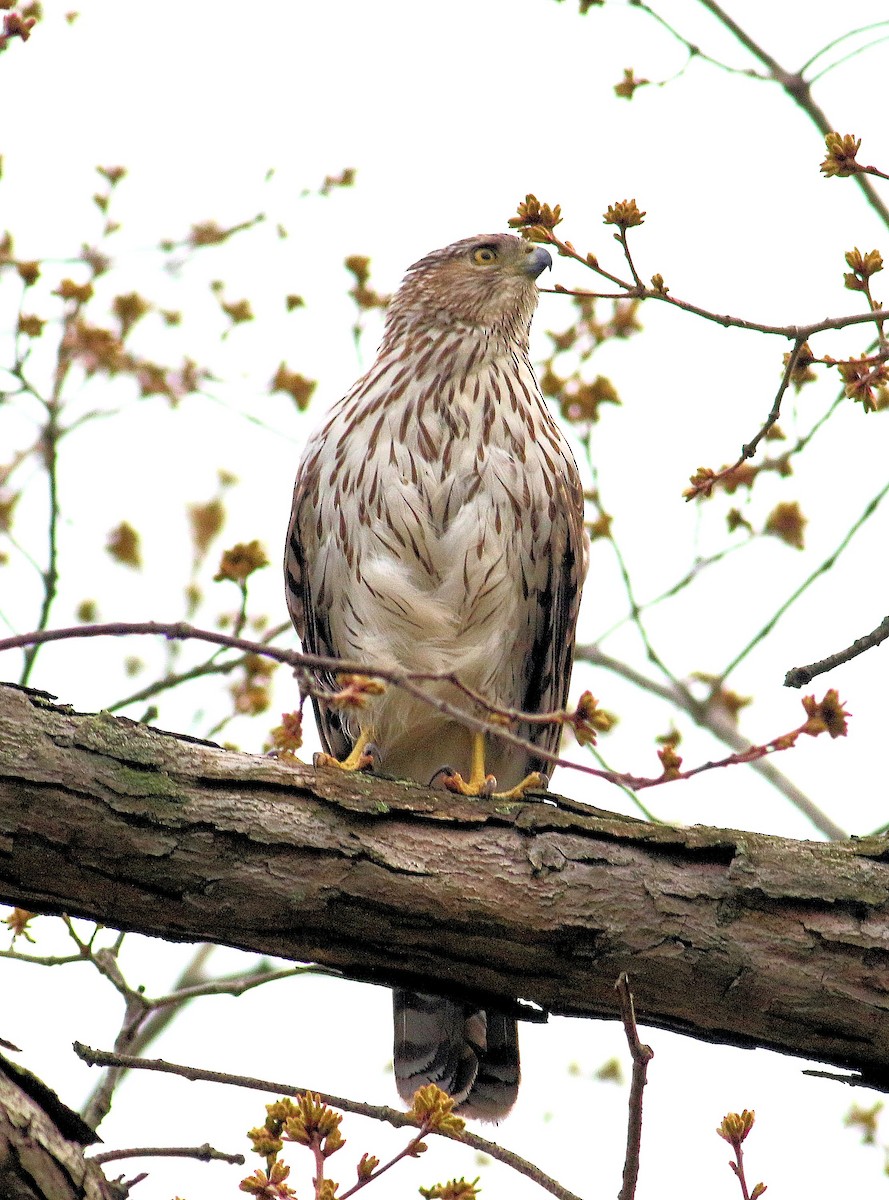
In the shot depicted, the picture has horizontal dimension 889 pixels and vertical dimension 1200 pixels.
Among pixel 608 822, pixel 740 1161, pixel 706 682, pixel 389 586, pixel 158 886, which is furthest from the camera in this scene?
pixel 706 682

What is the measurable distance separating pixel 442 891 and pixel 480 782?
42.4 inches

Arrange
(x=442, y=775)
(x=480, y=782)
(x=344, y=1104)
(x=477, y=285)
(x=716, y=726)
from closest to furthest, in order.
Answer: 1. (x=344, y=1104)
2. (x=480, y=782)
3. (x=442, y=775)
4. (x=477, y=285)
5. (x=716, y=726)

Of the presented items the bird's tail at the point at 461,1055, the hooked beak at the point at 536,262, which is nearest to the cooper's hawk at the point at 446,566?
the bird's tail at the point at 461,1055

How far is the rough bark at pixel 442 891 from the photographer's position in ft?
9.91

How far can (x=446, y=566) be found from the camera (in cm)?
427

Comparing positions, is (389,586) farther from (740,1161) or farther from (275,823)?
(740,1161)

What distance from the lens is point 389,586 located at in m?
4.26

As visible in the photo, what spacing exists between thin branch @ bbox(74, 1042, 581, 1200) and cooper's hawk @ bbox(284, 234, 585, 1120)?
121cm

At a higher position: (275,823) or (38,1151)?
(275,823)

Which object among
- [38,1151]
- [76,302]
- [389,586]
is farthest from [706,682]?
[38,1151]

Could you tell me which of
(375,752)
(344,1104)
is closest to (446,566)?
(375,752)

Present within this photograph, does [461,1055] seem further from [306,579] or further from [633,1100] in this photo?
[633,1100]

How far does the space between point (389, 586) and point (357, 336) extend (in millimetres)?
1589

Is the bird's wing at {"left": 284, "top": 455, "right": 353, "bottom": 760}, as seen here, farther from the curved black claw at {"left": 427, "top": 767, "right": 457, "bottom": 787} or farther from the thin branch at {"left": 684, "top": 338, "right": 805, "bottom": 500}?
the thin branch at {"left": 684, "top": 338, "right": 805, "bottom": 500}
